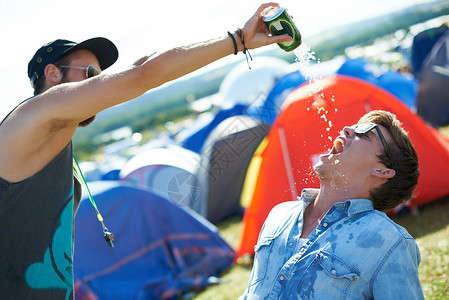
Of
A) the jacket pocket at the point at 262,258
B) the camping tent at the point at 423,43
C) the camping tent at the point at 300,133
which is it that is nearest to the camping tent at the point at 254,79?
the camping tent at the point at 423,43

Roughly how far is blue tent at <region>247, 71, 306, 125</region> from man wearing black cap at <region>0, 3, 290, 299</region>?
20.0 feet

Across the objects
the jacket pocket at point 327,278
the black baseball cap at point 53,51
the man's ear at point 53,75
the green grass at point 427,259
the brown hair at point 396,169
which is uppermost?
the black baseball cap at point 53,51

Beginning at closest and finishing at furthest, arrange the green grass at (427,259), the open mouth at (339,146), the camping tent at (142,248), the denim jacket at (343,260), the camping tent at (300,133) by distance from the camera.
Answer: the denim jacket at (343,260)
the open mouth at (339,146)
the green grass at (427,259)
the camping tent at (300,133)
the camping tent at (142,248)

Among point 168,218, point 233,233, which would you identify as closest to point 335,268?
point 168,218

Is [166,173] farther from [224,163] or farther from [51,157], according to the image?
[51,157]

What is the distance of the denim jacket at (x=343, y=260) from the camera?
5.38 feet

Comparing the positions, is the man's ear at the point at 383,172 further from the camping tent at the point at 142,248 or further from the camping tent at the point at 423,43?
the camping tent at the point at 423,43

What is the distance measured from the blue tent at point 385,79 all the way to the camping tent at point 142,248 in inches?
254

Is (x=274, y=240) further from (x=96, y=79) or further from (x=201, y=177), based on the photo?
(x=201, y=177)

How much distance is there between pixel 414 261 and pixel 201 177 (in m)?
5.72

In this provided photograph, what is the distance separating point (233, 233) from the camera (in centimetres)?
686

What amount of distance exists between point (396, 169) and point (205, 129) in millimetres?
8066

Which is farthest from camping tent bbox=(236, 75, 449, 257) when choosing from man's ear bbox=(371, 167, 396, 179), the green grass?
man's ear bbox=(371, 167, 396, 179)

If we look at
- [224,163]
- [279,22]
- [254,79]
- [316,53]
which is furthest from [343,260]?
[254,79]
